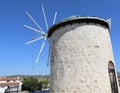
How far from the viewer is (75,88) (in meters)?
7.59

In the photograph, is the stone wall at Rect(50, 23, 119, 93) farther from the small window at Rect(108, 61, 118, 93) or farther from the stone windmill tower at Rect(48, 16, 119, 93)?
the small window at Rect(108, 61, 118, 93)

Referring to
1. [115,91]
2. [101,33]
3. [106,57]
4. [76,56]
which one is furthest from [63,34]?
[115,91]

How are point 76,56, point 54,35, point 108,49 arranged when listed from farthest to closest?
point 54,35
point 108,49
point 76,56

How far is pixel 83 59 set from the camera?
779 cm

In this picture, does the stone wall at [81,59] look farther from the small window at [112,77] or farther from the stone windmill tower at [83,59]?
the small window at [112,77]

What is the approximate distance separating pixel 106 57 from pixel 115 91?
1.80 meters

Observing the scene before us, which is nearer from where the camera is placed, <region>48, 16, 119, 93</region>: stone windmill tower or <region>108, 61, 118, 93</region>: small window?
<region>48, 16, 119, 93</region>: stone windmill tower

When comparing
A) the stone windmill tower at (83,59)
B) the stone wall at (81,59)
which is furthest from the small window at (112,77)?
the stone wall at (81,59)

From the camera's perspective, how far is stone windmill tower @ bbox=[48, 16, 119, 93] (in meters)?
7.55

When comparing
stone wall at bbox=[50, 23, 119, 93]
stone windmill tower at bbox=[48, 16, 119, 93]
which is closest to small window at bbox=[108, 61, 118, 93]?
stone windmill tower at bbox=[48, 16, 119, 93]

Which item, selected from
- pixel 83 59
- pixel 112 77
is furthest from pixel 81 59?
pixel 112 77

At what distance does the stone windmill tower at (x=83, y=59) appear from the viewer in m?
7.55

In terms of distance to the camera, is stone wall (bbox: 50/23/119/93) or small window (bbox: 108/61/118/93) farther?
small window (bbox: 108/61/118/93)

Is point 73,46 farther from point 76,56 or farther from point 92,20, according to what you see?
point 92,20
